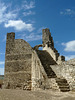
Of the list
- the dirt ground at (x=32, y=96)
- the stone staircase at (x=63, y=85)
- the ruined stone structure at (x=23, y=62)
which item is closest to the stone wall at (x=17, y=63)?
the ruined stone structure at (x=23, y=62)

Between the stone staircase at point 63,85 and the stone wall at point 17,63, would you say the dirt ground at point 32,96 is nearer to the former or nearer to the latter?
the stone staircase at point 63,85

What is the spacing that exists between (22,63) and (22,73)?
1.34 metres

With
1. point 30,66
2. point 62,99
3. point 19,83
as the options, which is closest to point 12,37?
point 30,66

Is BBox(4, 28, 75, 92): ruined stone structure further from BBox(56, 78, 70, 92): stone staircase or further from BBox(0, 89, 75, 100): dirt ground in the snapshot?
BBox(0, 89, 75, 100): dirt ground

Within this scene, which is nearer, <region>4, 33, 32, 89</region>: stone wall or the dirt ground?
the dirt ground

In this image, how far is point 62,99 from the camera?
489 cm

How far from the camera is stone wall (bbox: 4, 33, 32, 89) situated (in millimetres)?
14316

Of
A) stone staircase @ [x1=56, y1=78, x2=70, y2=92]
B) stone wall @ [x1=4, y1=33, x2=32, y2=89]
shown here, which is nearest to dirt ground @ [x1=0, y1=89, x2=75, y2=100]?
stone staircase @ [x1=56, y1=78, x2=70, y2=92]

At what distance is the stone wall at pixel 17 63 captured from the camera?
47.0 ft

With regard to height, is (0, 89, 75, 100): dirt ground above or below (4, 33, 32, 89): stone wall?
below

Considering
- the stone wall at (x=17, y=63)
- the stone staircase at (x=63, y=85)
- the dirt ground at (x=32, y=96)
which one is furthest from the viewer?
the stone wall at (x=17, y=63)

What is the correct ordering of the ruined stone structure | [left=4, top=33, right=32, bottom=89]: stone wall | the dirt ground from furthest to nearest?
[left=4, top=33, right=32, bottom=89]: stone wall, the ruined stone structure, the dirt ground

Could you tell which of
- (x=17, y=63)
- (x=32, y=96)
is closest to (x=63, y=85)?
(x=32, y=96)

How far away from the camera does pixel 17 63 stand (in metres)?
15.1
